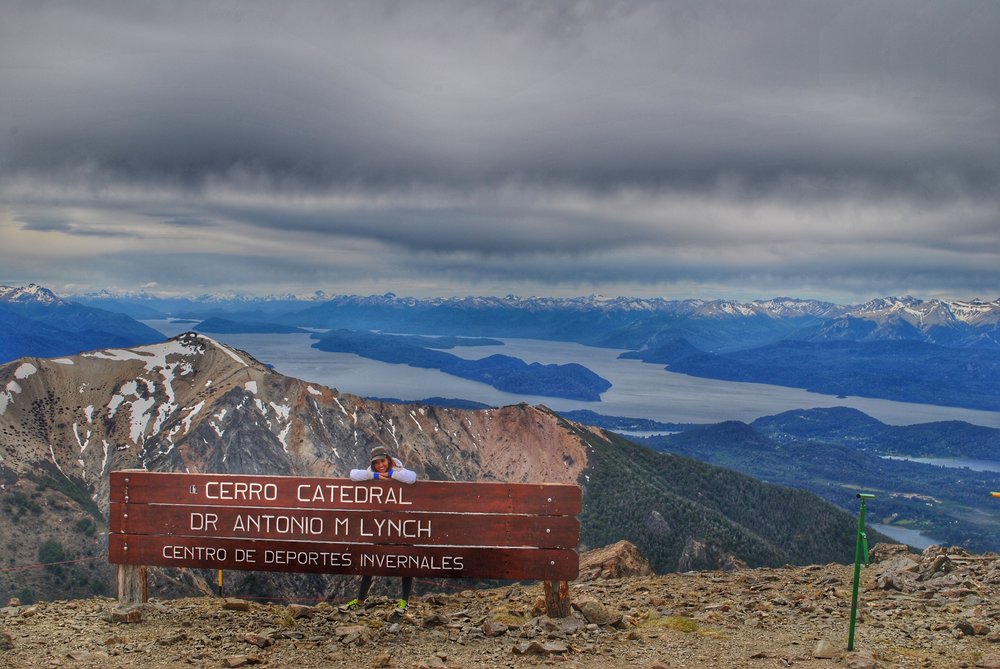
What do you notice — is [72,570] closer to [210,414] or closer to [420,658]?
[210,414]

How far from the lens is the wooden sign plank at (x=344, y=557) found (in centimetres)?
1382

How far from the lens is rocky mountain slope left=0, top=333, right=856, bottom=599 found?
10388 centimetres

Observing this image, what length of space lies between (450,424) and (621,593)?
139 m

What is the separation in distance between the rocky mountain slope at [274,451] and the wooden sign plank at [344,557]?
8551 centimetres

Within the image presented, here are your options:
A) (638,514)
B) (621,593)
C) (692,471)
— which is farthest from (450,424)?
(621,593)

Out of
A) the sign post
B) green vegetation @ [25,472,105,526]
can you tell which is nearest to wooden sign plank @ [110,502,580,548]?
Answer: the sign post

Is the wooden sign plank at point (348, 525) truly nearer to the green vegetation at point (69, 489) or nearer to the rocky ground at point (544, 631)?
the rocky ground at point (544, 631)

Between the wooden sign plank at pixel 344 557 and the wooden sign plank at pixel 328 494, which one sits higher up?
the wooden sign plank at pixel 328 494

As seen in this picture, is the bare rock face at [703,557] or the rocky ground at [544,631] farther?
the bare rock face at [703,557]

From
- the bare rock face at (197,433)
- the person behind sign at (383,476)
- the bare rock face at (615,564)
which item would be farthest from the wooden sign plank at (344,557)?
the bare rock face at (197,433)

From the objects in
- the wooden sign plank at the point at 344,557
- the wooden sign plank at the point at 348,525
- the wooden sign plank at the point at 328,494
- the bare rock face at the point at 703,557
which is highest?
the wooden sign plank at the point at 328,494

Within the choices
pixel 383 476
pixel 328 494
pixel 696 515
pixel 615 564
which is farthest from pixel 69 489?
pixel 383 476

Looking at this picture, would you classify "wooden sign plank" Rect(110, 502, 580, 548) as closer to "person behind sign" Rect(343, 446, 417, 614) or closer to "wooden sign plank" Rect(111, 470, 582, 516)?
"wooden sign plank" Rect(111, 470, 582, 516)

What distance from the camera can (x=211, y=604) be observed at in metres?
15.3
